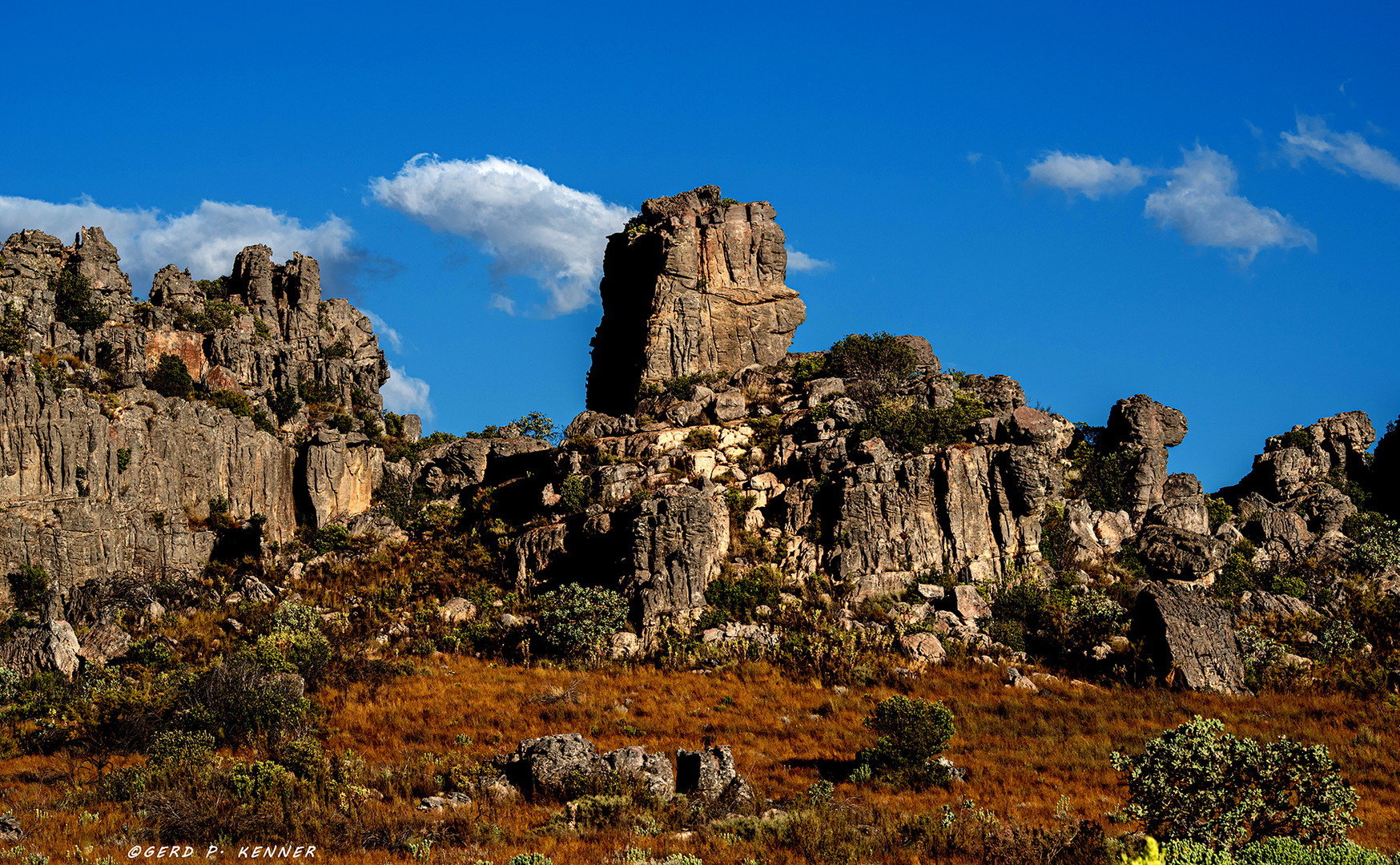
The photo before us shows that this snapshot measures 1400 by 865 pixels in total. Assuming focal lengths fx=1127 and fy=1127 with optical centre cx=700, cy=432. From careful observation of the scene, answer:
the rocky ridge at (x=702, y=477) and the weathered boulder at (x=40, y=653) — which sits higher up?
the rocky ridge at (x=702, y=477)

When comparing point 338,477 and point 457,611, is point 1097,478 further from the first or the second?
point 338,477

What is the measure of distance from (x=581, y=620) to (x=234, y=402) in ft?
113

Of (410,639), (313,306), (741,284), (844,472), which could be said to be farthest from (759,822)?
(313,306)

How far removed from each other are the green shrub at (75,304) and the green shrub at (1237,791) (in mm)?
71538

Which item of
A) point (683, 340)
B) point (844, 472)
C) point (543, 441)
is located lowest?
point (844, 472)

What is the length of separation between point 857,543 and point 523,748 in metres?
27.2

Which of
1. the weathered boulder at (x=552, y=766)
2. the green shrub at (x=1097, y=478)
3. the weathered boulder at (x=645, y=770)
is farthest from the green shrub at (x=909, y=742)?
the green shrub at (x=1097, y=478)

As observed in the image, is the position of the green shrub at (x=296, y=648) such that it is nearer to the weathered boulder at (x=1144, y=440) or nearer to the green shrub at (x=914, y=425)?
the green shrub at (x=914, y=425)

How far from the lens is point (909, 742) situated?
1259 inches

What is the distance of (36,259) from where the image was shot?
78312 millimetres

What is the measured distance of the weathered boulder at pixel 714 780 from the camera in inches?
1110

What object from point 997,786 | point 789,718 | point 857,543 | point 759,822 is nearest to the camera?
point 759,822

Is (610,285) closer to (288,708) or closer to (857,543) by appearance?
(857,543)

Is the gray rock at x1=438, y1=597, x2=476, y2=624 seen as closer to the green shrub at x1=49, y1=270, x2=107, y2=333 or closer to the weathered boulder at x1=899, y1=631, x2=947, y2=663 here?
the weathered boulder at x1=899, y1=631, x2=947, y2=663
